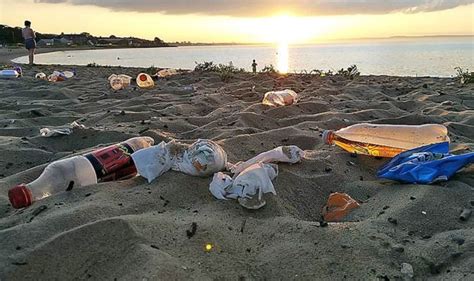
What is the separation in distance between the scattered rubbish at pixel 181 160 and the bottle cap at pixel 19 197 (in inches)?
20.8

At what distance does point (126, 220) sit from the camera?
162cm

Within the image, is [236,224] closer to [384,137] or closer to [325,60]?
[384,137]

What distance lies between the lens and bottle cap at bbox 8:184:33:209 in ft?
5.91

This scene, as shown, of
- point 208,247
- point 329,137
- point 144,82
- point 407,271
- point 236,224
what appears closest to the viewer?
point 407,271

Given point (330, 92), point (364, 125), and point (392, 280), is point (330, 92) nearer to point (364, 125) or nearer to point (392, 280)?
point (364, 125)

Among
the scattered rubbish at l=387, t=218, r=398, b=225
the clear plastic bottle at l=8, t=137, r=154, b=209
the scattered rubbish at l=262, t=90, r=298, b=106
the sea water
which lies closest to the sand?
the scattered rubbish at l=387, t=218, r=398, b=225

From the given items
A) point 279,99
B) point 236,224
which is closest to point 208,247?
point 236,224

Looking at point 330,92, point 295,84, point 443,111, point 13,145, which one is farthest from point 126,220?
point 295,84

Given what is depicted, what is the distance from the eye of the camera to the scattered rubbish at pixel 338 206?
1.90 m

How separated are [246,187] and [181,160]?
42 cm

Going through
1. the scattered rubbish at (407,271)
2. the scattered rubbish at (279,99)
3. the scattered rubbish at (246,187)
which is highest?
the scattered rubbish at (279,99)

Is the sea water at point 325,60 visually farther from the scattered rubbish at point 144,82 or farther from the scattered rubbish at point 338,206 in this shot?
the scattered rubbish at point 338,206

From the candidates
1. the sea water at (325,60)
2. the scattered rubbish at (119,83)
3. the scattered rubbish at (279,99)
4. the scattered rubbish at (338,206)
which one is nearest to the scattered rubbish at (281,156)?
the scattered rubbish at (338,206)

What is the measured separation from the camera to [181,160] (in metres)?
2.20
